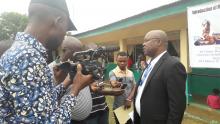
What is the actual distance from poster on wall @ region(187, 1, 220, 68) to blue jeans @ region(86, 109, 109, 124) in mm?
3363

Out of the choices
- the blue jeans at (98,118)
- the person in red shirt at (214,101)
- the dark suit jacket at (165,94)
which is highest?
the dark suit jacket at (165,94)

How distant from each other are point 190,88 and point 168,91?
6.91 meters

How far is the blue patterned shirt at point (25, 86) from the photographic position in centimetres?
170

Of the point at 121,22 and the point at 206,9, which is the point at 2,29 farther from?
the point at 206,9

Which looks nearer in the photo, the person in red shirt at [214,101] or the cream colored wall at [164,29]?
the person in red shirt at [214,101]

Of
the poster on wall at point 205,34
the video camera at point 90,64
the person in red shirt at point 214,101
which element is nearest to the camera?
the video camera at point 90,64

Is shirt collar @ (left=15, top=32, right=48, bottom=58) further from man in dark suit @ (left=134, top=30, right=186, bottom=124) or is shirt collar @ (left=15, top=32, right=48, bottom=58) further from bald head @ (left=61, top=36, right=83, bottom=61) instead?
man in dark suit @ (left=134, top=30, right=186, bottom=124)

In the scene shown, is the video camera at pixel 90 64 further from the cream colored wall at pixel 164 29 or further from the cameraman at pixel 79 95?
the cream colored wall at pixel 164 29

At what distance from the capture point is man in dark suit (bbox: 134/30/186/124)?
358cm

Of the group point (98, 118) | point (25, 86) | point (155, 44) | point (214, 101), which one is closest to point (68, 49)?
point (155, 44)

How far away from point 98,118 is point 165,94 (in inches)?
40.1

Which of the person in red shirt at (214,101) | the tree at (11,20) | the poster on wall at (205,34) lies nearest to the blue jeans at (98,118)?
the poster on wall at (205,34)

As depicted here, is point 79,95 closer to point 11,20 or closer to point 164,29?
point 164,29

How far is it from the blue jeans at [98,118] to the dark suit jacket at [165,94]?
0.65 metres
